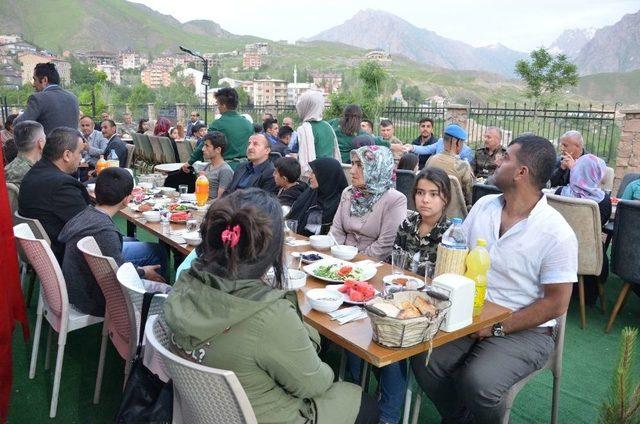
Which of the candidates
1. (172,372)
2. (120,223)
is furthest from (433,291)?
(120,223)

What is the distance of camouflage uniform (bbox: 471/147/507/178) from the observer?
6281mm

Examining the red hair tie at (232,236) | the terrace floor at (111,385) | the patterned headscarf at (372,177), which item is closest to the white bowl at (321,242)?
the patterned headscarf at (372,177)

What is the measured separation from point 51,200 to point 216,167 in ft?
5.90

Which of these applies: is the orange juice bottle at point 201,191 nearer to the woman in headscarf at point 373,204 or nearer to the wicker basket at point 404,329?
the woman in headscarf at point 373,204

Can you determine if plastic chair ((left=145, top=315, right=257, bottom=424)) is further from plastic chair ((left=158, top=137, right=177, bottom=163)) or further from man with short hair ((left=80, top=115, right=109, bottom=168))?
plastic chair ((left=158, top=137, right=177, bottom=163))

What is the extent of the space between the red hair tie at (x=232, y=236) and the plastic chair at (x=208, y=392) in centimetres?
35

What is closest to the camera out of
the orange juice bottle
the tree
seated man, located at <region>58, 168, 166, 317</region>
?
seated man, located at <region>58, 168, 166, 317</region>

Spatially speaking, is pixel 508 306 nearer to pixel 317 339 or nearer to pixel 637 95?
pixel 317 339

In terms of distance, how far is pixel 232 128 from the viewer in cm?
533

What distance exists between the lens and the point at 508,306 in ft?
7.50

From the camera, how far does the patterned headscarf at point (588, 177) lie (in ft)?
14.9

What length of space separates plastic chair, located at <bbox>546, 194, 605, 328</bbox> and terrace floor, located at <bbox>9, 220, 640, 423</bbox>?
1.83 feet

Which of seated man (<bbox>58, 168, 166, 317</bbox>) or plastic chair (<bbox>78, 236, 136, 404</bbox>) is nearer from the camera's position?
plastic chair (<bbox>78, 236, 136, 404</bbox>)

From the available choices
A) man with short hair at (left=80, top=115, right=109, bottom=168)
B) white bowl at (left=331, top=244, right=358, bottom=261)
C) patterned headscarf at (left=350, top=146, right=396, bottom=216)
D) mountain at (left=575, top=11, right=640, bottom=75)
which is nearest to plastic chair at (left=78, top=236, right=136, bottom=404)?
white bowl at (left=331, top=244, right=358, bottom=261)
